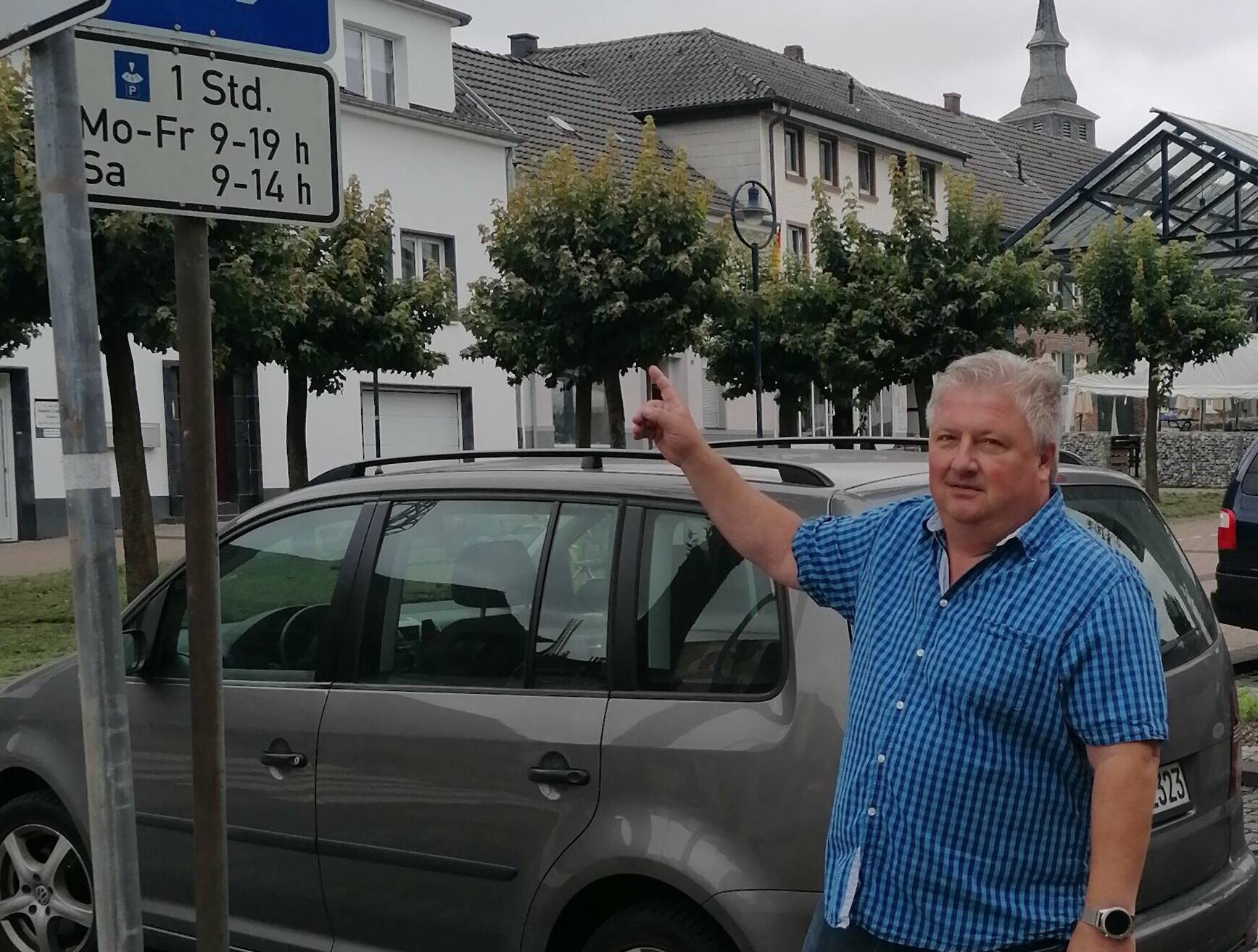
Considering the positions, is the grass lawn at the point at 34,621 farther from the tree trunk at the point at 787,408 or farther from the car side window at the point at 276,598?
the tree trunk at the point at 787,408

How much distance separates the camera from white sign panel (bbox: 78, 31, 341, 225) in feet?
11.9

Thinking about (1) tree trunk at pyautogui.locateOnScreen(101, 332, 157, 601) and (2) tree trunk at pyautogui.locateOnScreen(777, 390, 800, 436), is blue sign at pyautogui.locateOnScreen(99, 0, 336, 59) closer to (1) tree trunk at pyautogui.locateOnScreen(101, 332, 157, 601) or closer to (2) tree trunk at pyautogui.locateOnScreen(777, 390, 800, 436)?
(1) tree trunk at pyautogui.locateOnScreen(101, 332, 157, 601)

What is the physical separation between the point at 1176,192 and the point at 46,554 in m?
21.2

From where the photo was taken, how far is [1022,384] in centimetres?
282

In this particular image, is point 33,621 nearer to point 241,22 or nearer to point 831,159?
point 241,22

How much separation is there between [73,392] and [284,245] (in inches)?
482

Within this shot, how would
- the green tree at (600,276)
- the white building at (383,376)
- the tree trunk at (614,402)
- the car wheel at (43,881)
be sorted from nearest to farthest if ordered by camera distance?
1. the car wheel at (43,881)
2. the green tree at (600,276)
3. the tree trunk at (614,402)
4. the white building at (383,376)

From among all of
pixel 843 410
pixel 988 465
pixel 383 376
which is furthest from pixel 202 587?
pixel 383 376

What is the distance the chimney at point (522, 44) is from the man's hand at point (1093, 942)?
50.6 metres

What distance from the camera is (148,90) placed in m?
3.67

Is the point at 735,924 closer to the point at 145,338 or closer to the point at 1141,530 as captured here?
the point at 1141,530

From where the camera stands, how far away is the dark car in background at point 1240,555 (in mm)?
11477

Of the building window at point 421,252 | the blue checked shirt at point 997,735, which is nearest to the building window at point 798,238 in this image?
the building window at point 421,252

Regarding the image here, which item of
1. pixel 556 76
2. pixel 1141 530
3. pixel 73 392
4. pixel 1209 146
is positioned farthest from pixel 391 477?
pixel 556 76
